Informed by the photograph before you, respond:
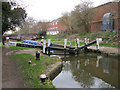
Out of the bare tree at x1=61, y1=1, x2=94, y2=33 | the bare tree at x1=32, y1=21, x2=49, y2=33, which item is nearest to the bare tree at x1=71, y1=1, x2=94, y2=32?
the bare tree at x1=61, y1=1, x2=94, y2=33

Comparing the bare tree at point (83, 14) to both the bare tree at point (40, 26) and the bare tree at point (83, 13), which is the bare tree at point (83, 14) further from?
the bare tree at point (40, 26)

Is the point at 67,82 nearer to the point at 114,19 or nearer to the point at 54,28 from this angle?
the point at 114,19

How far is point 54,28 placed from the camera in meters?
55.2

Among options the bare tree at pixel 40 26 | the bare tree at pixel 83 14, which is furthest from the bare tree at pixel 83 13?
the bare tree at pixel 40 26

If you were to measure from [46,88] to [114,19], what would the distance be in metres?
21.7

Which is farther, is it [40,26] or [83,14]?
[40,26]

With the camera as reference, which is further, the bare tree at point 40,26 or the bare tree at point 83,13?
the bare tree at point 40,26

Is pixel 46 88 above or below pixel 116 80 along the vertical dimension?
above

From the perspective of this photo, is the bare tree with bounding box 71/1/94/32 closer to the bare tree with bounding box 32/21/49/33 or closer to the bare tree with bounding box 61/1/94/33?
the bare tree with bounding box 61/1/94/33

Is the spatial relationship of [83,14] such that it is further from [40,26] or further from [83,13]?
[40,26]

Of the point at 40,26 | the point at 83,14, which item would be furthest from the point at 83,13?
the point at 40,26

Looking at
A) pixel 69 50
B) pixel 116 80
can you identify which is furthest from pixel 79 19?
pixel 116 80

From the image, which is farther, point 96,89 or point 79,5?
point 79,5

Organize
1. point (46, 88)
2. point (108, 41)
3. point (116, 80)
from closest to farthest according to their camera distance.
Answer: point (46, 88)
point (116, 80)
point (108, 41)
